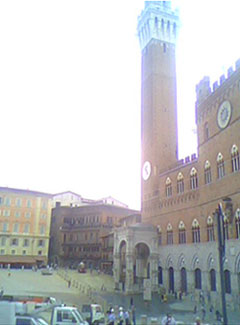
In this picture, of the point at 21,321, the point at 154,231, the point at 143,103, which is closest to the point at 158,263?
the point at 154,231

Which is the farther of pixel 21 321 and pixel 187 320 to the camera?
pixel 187 320

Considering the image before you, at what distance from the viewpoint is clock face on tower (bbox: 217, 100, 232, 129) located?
1334 inches

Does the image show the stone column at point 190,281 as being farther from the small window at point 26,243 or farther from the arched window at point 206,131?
the small window at point 26,243

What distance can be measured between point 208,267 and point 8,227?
43711mm

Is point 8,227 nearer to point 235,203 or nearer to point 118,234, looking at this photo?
point 118,234

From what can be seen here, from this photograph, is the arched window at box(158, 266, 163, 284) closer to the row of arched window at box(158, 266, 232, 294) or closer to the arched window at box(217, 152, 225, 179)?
the row of arched window at box(158, 266, 232, 294)

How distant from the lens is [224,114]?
34.8 m

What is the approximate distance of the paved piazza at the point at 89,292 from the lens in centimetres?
2934

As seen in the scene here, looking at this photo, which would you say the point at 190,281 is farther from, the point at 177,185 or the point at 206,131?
the point at 206,131

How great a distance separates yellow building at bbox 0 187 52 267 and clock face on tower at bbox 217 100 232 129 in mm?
45633

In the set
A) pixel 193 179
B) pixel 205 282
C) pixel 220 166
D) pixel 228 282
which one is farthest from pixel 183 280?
pixel 220 166

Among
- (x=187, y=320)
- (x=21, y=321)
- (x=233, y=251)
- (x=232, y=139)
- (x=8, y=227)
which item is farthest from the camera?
(x=8, y=227)

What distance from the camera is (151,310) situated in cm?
3123

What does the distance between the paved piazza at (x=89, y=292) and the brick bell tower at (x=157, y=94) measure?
12.0 metres
